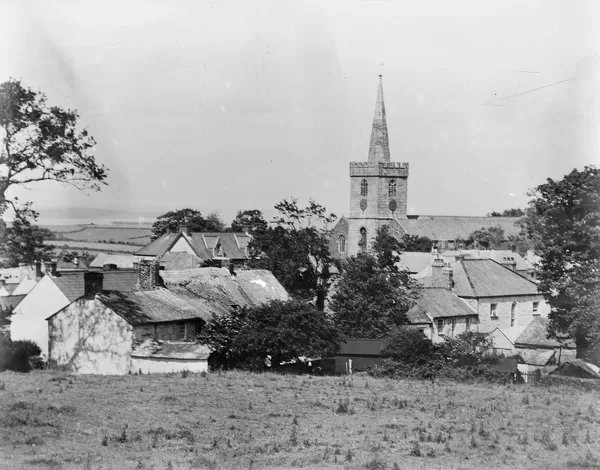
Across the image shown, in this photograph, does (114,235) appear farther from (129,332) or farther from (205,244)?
(129,332)

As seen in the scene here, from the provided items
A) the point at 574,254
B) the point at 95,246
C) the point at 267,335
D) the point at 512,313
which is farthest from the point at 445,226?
the point at 267,335

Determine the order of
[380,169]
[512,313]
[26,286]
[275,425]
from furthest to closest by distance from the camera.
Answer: [380,169], [512,313], [26,286], [275,425]

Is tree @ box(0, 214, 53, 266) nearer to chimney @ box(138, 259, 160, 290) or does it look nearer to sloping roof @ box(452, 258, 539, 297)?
chimney @ box(138, 259, 160, 290)

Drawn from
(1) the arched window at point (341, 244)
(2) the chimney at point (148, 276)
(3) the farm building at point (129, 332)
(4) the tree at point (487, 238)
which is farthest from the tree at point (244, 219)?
(3) the farm building at point (129, 332)

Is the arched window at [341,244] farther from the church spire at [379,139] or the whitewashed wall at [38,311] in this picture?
the whitewashed wall at [38,311]

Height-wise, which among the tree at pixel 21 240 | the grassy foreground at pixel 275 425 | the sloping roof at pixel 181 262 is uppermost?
the sloping roof at pixel 181 262

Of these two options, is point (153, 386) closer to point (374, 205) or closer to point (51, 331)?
point (51, 331)

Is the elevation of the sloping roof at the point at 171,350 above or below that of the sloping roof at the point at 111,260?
below
